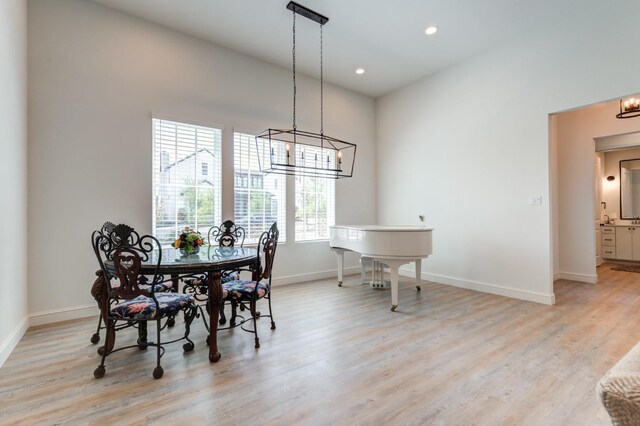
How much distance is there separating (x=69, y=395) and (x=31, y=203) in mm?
2213

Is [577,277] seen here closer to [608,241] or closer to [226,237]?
[608,241]

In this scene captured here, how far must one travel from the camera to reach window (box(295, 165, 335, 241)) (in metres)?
5.32

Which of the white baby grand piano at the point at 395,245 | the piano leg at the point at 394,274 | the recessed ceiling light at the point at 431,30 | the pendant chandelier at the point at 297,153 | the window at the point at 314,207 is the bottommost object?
Result: the piano leg at the point at 394,274

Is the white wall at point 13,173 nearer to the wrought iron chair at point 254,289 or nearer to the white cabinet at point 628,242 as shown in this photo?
the wrought iron chair at point 254,289

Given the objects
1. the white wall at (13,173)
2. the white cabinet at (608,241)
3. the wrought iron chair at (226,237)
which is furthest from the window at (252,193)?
the white cabinet at (608,241)

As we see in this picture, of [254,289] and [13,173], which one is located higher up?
[13,173]

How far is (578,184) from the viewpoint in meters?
5.33

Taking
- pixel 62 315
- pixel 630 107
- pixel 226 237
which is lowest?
pixel 62 315

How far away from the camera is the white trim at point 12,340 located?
2441 millimetres

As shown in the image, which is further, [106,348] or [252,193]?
[252,193]

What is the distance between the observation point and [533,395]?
2.03 metres

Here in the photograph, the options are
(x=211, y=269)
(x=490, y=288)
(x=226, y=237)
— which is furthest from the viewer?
(x=490, y=288)

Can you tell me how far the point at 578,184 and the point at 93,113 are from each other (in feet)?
23.6

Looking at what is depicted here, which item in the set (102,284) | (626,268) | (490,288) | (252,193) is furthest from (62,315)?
(626,268)
